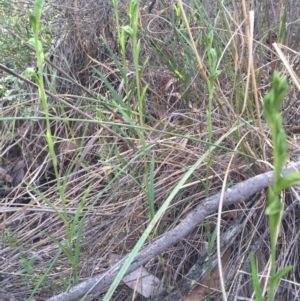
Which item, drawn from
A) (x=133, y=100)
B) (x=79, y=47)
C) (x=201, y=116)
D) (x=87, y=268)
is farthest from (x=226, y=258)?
(x=79, y=47)

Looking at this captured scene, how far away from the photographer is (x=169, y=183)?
3.90ft

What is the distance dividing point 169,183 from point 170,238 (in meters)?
0.27

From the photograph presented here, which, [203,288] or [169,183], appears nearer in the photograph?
[203,288]

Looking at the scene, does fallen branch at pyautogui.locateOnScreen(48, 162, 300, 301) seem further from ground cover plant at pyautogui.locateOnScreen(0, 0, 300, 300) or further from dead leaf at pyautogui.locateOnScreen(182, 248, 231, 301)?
dead leaf at pyautogui.locateOnScreen(182, 248, 231, 301)

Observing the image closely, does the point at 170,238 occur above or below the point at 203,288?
above

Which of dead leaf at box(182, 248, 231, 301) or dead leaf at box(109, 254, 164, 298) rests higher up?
dead leaf at box(182, 248, 231, 301)

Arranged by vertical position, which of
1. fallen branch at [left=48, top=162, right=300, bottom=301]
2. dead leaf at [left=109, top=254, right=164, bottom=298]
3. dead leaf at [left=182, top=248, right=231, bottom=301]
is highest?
fallen branch at [left=48, top=162, right=300, bottom=301]

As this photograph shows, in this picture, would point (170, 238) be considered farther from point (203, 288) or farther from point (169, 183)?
point (169, 183)

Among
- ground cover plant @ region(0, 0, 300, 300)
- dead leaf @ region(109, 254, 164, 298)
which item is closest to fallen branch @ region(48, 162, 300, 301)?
ground cover plant @ region(0, 0, 300, 300)

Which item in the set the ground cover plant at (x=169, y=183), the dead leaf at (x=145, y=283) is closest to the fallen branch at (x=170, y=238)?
the ground cover plant at (x=169, y=183)

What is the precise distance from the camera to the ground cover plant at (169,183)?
95cm

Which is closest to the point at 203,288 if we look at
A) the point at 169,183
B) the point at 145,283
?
the point at 145,283

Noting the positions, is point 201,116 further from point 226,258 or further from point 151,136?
point 226,258

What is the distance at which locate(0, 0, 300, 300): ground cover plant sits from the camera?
946 mm
